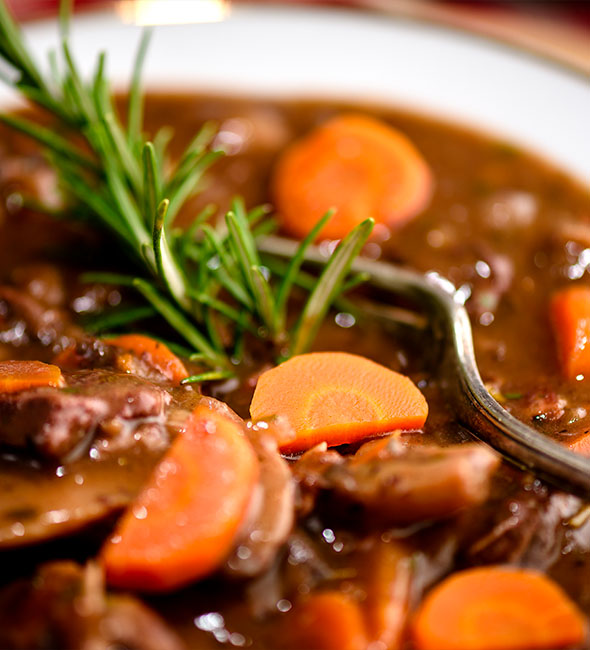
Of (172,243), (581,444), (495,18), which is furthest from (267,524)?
(495,18)

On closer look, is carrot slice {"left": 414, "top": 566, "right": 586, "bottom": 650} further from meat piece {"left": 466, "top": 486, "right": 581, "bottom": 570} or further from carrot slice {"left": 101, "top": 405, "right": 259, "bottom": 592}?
carrot slice {"left": 101, "top": 405, "right": 259, "bottom": 592}

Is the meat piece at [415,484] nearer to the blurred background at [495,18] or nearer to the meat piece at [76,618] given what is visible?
the meat piece at [76,618]

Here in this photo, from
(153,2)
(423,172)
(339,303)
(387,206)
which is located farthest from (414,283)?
(153,2)

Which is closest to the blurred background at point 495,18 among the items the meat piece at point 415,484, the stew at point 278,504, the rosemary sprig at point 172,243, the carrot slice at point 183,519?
the rosemary sprig at point 172,243

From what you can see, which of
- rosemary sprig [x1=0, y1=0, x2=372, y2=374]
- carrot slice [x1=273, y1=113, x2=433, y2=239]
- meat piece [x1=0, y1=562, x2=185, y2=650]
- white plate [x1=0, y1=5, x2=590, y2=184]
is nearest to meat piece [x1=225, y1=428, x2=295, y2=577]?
meat piece [x1=0, y1=562, x2=185, y2=650]

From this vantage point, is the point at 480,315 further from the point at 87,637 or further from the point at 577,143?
the point at 87,637

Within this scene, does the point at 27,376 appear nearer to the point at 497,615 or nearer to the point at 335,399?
the point at 335,399
